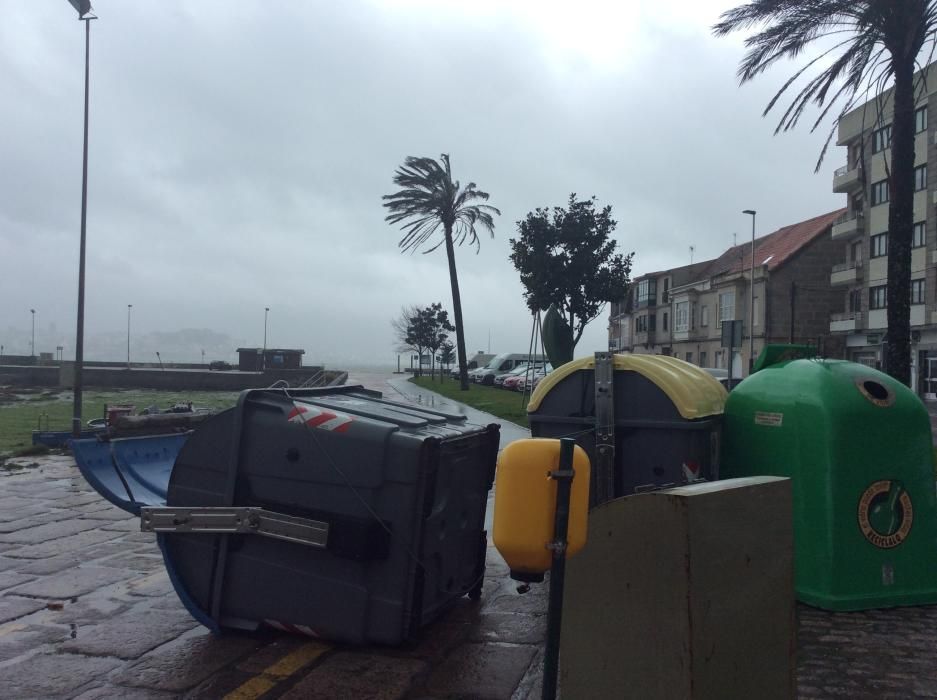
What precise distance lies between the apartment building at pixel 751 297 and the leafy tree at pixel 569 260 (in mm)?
13988

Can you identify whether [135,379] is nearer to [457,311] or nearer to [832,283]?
[457,311]

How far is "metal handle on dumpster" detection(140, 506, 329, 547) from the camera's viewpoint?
4537mm

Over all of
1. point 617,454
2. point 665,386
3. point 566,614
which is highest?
point 665,386

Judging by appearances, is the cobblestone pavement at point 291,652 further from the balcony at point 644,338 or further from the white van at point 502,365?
the balcony at point 644,338

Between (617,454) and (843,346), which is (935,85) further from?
(617,454)

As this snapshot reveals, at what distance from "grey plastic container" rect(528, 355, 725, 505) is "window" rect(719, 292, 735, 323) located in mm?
54610

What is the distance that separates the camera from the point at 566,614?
3.58 m

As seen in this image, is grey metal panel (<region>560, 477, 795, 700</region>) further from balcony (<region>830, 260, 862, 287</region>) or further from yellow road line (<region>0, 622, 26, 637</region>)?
balcony (<region>830, 260, 862, 287</region>)

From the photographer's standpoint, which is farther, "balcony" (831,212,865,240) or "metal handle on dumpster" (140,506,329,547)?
"balcony" (831,212,865,240)

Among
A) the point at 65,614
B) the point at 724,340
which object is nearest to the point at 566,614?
the point at 65,614

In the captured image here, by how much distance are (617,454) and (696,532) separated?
3202mm

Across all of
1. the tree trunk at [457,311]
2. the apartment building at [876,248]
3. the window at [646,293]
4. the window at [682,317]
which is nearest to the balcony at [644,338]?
the window at [646,293]

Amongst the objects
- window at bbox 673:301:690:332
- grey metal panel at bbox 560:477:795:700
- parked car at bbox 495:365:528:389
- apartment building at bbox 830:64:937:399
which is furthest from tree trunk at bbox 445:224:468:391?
grey metal panel at bbox 560:477:795:700

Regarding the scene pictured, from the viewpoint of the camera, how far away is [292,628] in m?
4.76
